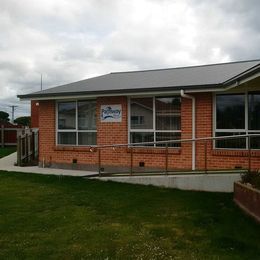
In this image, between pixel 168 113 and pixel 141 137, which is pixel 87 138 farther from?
pixel 168 113

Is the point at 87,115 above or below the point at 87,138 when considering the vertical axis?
above

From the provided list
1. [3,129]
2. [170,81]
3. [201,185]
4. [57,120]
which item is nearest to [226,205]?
[201,185]

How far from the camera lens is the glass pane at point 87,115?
16.9 meters

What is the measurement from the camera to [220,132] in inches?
568

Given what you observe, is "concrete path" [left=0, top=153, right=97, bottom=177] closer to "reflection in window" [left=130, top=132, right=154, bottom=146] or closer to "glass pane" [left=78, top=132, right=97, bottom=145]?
"glass pane" [left=78, top=132, right=97, bottom=145]

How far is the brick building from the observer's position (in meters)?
13.9

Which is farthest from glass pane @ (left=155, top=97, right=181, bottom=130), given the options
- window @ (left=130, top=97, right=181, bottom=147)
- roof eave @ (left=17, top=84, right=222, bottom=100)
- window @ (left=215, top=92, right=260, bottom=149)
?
window @ (left=215, top=92, right=260, bottom=149)

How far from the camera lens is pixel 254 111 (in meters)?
13.9

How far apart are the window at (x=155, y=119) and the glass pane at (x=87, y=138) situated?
1524 millimetres

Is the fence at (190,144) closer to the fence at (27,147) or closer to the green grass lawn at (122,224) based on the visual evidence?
the green grass lawn at (122,224)

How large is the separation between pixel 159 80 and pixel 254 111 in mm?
3709

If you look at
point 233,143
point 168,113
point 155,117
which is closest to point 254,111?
point 233,143

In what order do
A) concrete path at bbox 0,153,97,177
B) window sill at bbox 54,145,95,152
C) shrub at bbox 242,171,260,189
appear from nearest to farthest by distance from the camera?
shrub at bbox 242,171,260,189
concrete path at bbox 0,153,97,177
window sill at bbox 54,145,95,152

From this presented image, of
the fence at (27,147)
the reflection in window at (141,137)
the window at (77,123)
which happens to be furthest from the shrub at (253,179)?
the fence at (27,147)
